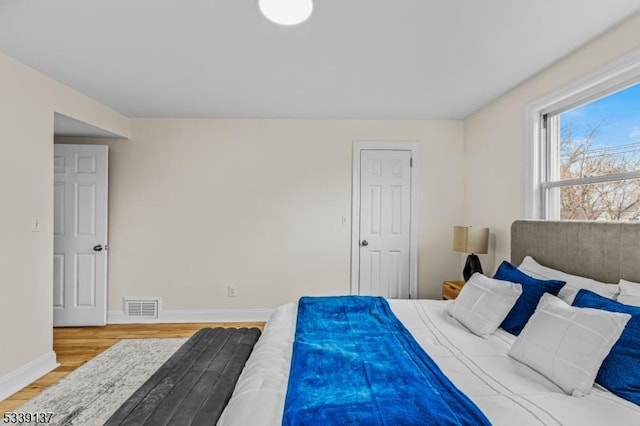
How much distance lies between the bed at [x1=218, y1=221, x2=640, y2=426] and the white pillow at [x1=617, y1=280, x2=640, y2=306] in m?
0.12

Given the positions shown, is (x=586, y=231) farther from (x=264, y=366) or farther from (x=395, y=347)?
(x=264, y=366)

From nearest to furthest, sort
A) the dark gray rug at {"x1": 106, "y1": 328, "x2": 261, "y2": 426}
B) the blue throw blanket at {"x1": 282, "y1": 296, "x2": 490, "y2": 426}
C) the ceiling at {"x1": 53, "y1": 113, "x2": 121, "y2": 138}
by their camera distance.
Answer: the blue throw blanket at {"x1": 282, "y1": 296, "x2": 490, "y2": 426}, the dark gray rug at {"x1": 106, "y1": 328, "x2": 261, "y2": 426}, the ceiling at {"x1": 53, "y1": 113, "x2": 121, "y2": 138}

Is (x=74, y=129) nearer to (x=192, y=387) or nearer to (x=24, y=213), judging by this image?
(x=24, y=213)

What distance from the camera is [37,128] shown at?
2.64 meters

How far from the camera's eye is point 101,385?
2451 millimetres

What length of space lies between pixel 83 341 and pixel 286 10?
3638 millimetres

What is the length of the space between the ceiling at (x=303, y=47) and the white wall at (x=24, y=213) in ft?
0.73

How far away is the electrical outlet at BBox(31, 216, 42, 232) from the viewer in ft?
8.54

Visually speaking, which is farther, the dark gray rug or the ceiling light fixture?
the ceiling light fixture

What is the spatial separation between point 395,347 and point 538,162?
83.9 inches

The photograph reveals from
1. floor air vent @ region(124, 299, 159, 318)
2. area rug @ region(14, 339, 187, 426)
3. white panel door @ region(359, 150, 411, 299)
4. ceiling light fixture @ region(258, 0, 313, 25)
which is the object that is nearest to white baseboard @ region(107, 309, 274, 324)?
floor air vent @ region(124, 299, 159, 318)

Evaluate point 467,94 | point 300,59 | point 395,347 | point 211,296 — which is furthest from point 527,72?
point 211,296

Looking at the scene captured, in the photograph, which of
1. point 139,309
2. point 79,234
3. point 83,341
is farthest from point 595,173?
point 79,234

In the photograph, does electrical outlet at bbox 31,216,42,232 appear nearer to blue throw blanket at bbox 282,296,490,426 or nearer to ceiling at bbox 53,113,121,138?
ceiling at bbox 53,113,121,138
